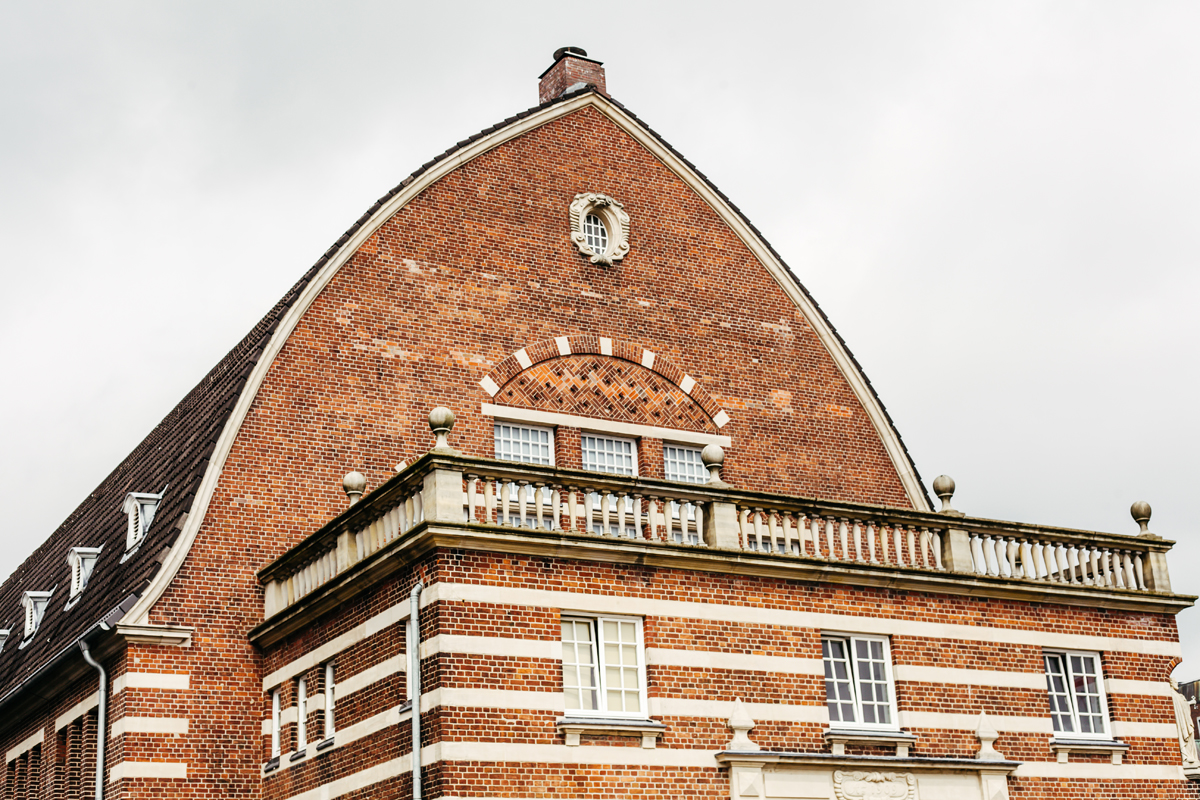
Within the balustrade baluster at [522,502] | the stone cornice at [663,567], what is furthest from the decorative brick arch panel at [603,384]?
the balustrade baluster at [522,502]

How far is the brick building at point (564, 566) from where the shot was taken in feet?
64.4

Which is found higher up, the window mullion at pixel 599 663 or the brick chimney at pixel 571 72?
the brick chimney at pixel 571 72

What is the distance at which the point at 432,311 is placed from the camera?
88.5 ft

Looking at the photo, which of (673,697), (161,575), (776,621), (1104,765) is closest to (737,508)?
(776,621)

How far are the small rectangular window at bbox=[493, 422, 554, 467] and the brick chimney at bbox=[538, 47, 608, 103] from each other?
7.41 m

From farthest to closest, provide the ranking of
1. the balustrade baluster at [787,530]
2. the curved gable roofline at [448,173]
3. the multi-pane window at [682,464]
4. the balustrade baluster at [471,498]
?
the multi-pane window at [682,464] → the curved gable roofline at [448,173] → the balustrade baluster at [787,530] → the balustrade baluster at [471,498]

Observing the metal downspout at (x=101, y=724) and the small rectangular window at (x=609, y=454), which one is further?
the small rectangular window at (x=609, y=454)

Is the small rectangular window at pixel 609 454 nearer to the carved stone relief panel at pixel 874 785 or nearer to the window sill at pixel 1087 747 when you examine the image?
the carved stone relief panel at pixel 874 785

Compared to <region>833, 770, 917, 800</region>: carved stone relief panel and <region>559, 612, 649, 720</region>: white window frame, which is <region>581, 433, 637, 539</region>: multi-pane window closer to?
<region>559, 612, 649, 720</region>: white window frame

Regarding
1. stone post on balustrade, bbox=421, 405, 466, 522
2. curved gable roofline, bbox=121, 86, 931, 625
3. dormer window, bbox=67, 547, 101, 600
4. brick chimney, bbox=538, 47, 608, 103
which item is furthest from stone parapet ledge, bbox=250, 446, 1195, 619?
brick chimney, bbox=538, 47, 608, 103

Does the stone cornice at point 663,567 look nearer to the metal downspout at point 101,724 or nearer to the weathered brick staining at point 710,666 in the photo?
the weathered brick staining at point 710,666

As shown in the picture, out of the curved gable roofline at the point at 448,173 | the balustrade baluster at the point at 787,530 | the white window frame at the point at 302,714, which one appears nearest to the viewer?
the balustrade baluster at the point at 787,530

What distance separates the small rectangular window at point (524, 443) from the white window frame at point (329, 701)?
19.7ft

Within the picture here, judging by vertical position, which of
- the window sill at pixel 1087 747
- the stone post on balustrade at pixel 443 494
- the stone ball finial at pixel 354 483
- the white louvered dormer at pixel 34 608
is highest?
the white louvered dormer at pixel 34 608
